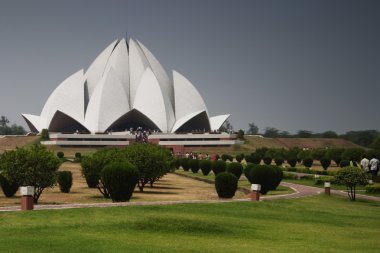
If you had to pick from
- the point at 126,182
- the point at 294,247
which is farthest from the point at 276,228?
the point at 126,182

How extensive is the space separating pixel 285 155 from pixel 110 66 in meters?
44.5

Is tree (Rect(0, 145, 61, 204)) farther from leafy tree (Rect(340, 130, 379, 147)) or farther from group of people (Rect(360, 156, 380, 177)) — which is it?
leafy tree (Rect(340, 130, 379, 147))

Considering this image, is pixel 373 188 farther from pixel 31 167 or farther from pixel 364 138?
pixel 364 138

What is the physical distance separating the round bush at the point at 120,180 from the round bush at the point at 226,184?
3.44m

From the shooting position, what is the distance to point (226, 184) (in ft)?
66.4

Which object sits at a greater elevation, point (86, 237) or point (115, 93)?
point (115, 93)

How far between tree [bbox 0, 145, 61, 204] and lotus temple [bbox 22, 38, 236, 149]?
2228 inches

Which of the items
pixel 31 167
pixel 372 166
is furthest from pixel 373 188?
pixel 31 167

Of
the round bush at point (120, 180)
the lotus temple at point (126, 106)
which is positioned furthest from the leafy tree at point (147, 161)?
the lotus temple at point (126, 106)

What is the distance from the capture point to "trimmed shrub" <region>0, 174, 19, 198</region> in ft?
71.5

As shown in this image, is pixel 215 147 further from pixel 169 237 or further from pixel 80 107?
pixel 169 237

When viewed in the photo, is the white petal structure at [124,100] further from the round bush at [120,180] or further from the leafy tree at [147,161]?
the round bush at [120,180]

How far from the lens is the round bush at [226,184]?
790 inches

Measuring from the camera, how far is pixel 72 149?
242ft
